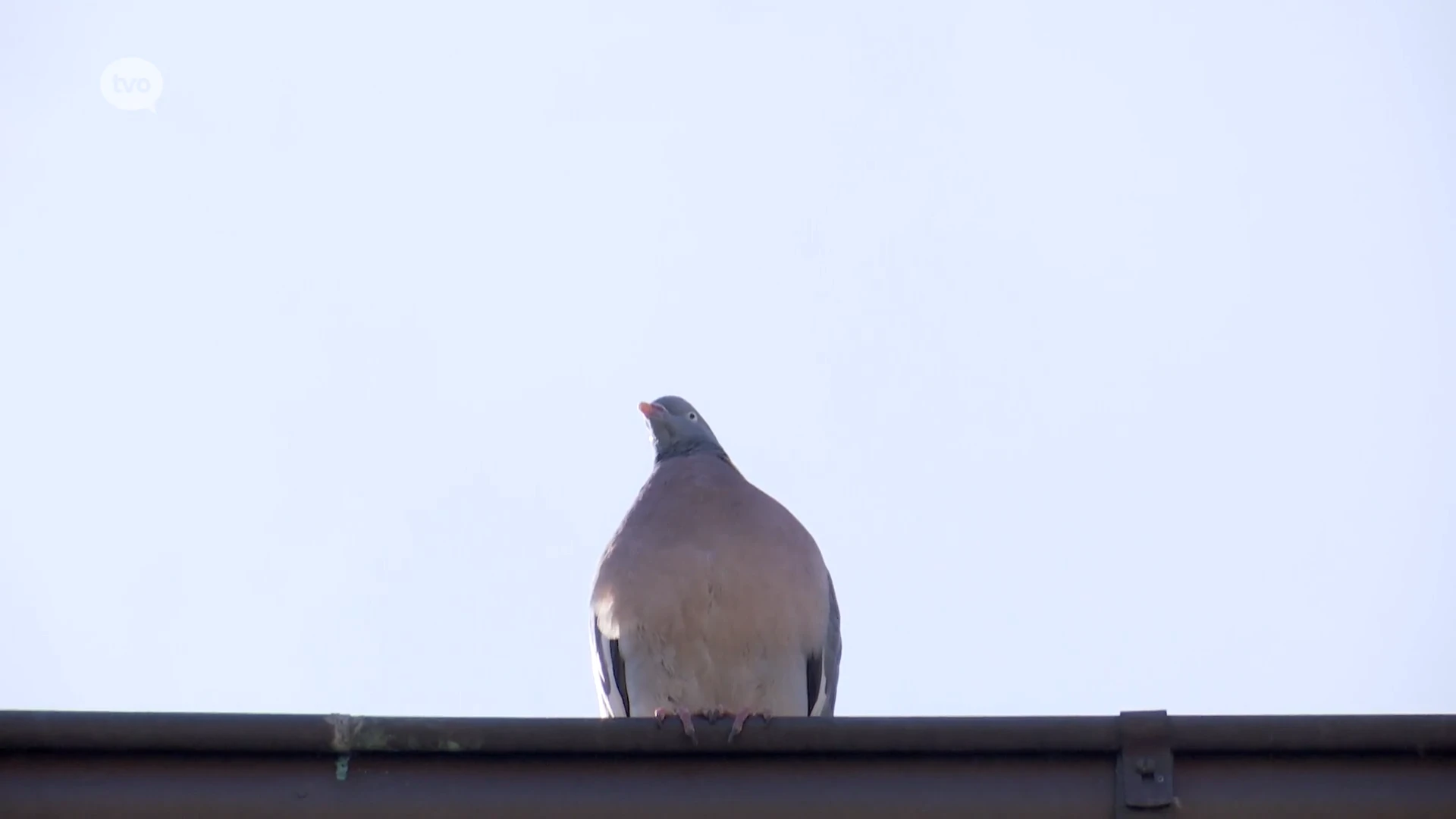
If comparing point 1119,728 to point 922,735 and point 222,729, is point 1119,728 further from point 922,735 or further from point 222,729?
point 222,729

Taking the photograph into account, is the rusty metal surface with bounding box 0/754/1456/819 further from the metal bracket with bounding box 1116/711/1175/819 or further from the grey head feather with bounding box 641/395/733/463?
the grey head feather with bounding box 641/395/733/463

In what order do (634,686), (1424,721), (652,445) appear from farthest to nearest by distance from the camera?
(652,445), (634,686), (1424,721)

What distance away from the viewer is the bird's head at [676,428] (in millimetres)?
7234

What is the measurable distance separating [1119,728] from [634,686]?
279cm

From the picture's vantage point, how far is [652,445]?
294 inches

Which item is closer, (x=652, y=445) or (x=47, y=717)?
(x=47, y=717)

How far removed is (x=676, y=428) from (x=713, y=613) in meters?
1.95

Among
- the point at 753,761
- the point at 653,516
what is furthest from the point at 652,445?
the point at 753,761

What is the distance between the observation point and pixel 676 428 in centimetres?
734

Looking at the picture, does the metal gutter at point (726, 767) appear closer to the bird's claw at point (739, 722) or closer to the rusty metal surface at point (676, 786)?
the rusty metal surface at point (676, 786)

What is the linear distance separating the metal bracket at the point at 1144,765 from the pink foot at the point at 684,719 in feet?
2.40

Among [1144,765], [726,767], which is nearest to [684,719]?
[726,767]

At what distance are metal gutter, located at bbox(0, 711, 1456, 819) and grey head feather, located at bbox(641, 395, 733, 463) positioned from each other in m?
4.01

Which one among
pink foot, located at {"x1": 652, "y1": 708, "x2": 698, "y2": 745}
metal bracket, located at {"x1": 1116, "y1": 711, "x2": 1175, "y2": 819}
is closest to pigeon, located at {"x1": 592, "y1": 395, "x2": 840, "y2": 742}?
pink foot, located at {"x1": 652, "y1": 708, "x2": 698, "y2": 745}
